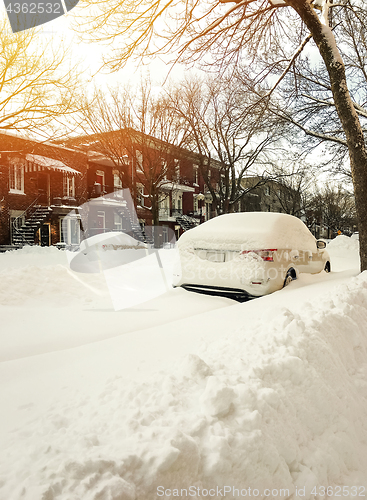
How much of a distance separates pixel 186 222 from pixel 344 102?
3195 centimetres

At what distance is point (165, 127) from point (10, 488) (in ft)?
59.3

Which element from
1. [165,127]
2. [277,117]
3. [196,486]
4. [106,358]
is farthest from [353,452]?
[165,127]

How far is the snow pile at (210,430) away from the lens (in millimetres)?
1486

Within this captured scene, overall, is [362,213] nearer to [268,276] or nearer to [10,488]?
[268,276]

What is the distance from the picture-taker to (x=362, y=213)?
8.14 metres

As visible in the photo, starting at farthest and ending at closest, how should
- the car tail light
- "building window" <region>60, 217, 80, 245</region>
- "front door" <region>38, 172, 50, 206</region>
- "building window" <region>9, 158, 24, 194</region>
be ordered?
"building window" <region>60, 217, 80, 245</region>, "front door" <region>38, 172, 50, 206</region>, "building window" <region>9, 158, 24, 194</region>, the car tail light

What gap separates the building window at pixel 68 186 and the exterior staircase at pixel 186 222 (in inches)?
538

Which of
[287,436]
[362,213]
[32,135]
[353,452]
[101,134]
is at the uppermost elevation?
[101,134]

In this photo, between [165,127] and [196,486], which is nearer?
[196,486]

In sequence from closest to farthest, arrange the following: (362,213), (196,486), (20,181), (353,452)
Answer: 1. (196,486)
2. (353,452)
3. (362,213)
4. (20,181)

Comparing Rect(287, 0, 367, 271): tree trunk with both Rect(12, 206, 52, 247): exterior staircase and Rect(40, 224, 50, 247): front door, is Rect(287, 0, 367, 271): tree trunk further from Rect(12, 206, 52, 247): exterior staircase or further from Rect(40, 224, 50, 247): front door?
Rect(40, 224, 50, 247): front door

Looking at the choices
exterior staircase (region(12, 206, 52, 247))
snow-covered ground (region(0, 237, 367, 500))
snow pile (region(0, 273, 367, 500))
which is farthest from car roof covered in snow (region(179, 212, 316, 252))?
exterior staircase (region(12, 206, 52, 247))

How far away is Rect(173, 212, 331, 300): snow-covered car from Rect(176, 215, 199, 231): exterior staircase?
32558 millimetres

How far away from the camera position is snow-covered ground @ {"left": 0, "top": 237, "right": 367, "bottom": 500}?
1.53m
